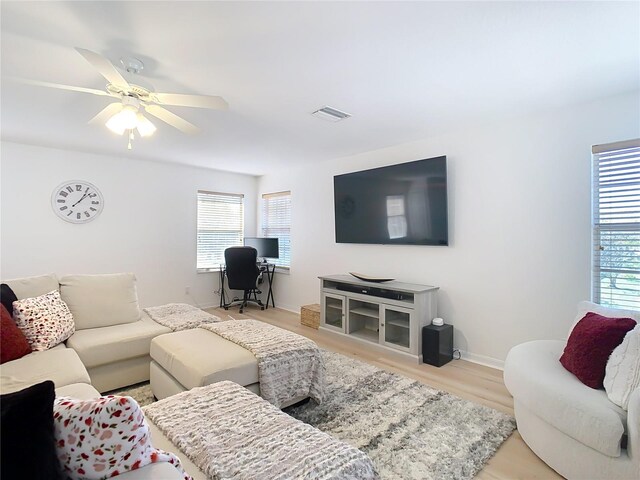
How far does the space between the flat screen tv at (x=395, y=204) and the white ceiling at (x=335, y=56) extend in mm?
585

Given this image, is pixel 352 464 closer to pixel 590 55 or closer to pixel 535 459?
pixel 535 459

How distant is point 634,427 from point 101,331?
3.48 m

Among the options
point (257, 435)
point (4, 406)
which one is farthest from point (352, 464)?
point (4, 406)

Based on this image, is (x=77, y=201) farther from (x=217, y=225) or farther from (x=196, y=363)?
(x=196, y=363)

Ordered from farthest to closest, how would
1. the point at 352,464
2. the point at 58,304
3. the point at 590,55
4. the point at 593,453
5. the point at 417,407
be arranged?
the point at 58,304 → the point at 417,407 → the point at 590,55 → the point at 593,453 → the point at 352,464

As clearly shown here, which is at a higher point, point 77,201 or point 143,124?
point 143,124

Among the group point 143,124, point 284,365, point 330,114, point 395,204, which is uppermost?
point 330,114

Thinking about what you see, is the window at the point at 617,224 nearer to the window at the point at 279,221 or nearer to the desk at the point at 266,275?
the window at the point at 279,221

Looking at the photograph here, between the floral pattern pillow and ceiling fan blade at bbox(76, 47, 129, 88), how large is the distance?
5.08ft

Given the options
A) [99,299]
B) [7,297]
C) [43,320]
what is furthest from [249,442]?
[99,299]

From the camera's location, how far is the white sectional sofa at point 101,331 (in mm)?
2240

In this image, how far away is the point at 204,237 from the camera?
5578 millimetres

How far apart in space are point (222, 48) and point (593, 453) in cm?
289

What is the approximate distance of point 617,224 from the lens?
256 cm
